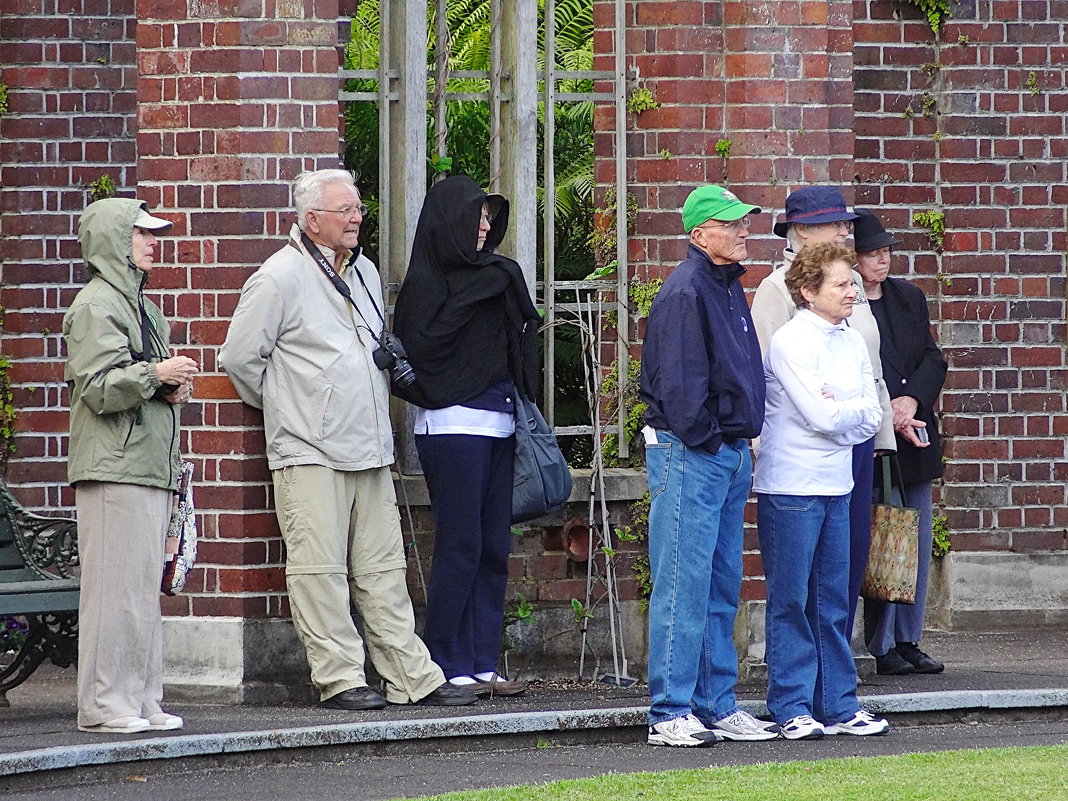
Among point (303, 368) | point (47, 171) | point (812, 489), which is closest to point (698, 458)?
point (812, 489)

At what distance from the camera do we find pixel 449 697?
756 cm

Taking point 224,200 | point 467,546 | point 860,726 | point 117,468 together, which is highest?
point 224,200

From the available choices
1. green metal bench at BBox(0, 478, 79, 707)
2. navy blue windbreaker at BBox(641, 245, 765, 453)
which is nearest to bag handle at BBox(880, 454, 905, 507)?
navy blue windbreaker at BBox(641, 245, 765, 453)

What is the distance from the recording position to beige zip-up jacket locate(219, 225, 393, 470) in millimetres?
7441

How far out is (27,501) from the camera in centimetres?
891

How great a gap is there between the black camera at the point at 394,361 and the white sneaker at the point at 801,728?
2.06 meters

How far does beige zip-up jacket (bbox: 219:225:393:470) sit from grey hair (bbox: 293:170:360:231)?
164mm

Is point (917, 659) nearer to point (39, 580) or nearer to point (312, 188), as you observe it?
point (312, 188)

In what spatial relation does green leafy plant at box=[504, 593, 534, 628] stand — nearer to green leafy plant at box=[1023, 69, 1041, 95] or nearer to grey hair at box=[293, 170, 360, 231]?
grey hair at box=[293, 170, 360, 231]

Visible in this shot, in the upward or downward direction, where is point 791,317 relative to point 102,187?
downward

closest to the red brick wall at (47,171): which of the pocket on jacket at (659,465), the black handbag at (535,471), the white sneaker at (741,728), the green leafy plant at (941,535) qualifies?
the black handbag at (535,471)

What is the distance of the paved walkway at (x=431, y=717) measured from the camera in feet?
21.2

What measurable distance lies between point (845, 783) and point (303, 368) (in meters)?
2.80

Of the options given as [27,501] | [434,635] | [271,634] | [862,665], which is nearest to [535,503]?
[434,635]
